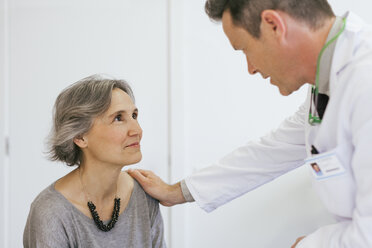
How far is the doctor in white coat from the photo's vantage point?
3.03ft

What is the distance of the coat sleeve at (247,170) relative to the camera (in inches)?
60.1

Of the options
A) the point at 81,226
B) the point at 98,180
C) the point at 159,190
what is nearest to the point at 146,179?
the point at 159,190

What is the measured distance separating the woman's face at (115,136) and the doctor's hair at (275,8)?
1.82ft

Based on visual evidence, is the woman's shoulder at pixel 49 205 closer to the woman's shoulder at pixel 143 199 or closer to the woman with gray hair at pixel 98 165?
the woman with gray hair at pixel 98 165

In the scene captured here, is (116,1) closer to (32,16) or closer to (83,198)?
(32,16)

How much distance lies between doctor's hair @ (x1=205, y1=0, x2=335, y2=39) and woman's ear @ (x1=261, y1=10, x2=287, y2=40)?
2 cm

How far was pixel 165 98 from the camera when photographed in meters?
2.19

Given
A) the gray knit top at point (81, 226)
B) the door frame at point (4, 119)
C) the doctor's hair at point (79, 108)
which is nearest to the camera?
the gray knit top at point (81, 226)

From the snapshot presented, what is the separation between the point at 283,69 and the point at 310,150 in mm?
257

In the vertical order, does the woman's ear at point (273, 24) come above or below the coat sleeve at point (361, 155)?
above

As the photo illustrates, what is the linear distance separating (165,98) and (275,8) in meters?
1.23

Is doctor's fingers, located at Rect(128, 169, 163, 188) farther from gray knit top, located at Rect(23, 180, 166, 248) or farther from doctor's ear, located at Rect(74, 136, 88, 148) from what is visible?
doctor's ear, located at Rect(74, 136, 88, 148)

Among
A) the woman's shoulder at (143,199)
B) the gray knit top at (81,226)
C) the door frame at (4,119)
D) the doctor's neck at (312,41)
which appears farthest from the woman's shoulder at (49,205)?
the door frame at (4,119)

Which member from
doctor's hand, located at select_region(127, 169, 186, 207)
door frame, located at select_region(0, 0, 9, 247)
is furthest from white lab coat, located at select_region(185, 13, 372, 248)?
door frame, located at select_region(0, 0, 9, 247)
